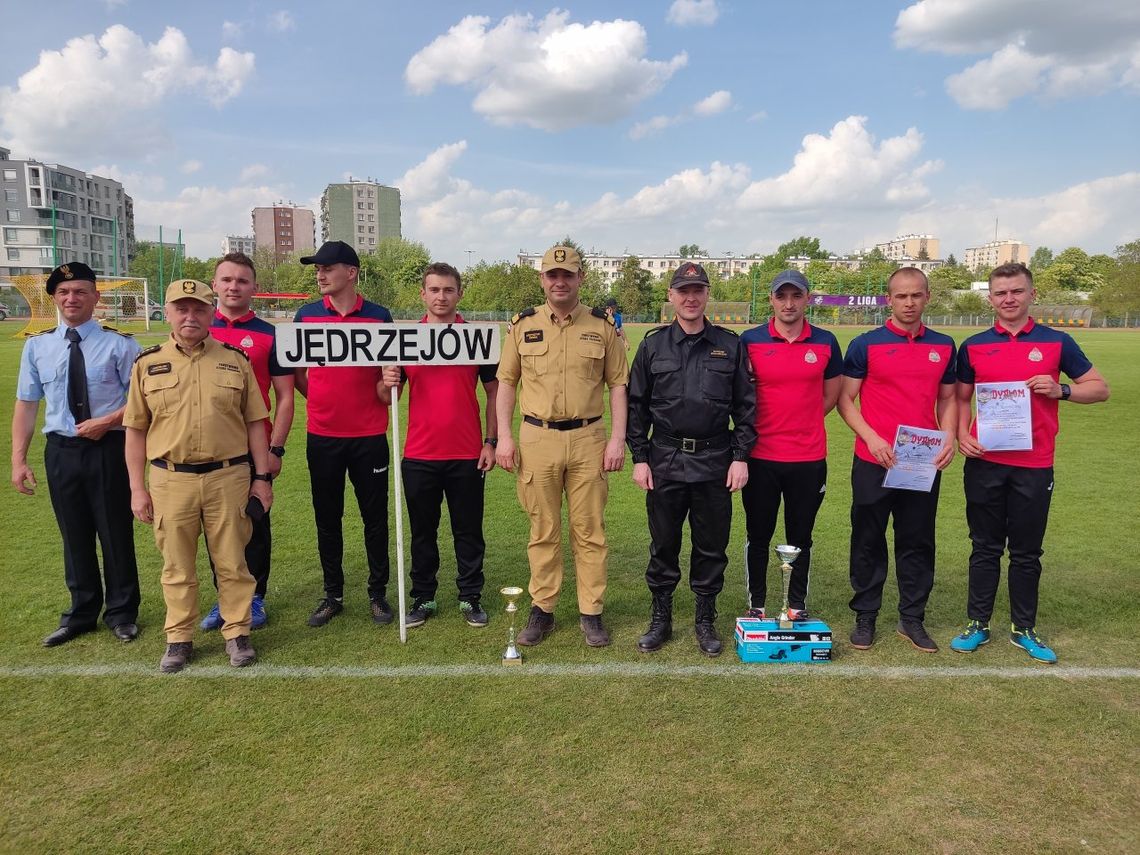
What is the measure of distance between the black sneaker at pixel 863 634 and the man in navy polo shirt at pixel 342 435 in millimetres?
2917

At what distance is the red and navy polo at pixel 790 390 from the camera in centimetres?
423

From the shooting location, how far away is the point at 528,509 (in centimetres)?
445

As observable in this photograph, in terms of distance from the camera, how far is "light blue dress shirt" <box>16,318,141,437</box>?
4234mm

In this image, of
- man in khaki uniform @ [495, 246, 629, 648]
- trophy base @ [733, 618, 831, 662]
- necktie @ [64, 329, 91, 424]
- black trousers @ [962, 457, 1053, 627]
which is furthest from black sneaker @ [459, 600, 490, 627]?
black trousers @ [962, 457, 1053, 627]

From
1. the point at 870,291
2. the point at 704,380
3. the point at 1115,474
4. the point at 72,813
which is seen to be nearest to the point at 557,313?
the point at 704,380

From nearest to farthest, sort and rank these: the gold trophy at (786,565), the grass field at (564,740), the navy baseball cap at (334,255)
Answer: the grass field at (564,740)
the gold trophy at (786,565)
the navy baseball cap at (334,255)

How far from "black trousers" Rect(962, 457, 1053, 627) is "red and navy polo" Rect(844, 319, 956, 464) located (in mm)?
441

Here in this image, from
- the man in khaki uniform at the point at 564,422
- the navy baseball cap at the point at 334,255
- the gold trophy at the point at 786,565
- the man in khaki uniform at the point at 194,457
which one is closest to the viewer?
the man in khaki uniform at the point at 194,457

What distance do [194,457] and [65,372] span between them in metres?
1.05

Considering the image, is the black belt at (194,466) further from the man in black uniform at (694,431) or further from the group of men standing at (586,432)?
the man in black uniform at (694,431)

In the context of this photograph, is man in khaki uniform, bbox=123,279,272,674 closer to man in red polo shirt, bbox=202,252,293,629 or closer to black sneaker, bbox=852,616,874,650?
man in red polo shirt, bbox=202,252,293,629

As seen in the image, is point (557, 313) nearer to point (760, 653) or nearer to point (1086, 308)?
point (760, 653)

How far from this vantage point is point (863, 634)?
4363 mm

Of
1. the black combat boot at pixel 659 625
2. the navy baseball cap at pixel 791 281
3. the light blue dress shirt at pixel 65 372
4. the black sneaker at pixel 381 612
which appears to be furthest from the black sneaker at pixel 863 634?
the light blue dress shirt at pixel 65 372
